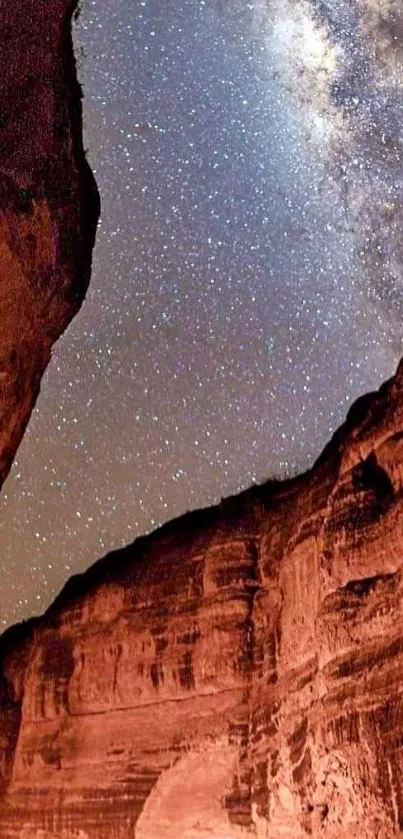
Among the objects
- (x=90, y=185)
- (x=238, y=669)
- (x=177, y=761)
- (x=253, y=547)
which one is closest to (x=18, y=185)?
(x=90, y=185)

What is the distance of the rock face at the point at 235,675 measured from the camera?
6.34 m

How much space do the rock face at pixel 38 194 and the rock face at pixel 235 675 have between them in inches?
101

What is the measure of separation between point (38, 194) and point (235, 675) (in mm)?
4417

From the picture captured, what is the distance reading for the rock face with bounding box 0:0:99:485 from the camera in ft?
22.8

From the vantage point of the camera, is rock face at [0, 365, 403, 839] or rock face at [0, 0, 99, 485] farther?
rock face at [0, 0, 99, 485]

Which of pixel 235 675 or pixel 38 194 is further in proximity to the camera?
pixel 235 675

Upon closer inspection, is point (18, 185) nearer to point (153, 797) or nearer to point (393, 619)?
point (393, 619)

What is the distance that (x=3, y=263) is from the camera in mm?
7227

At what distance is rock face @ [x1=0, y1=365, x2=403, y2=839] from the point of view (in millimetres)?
6336

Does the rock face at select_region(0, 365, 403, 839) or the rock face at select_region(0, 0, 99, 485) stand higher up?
the rock face at select_region(0, 0, 99, 485)

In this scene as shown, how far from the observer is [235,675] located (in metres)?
8.37

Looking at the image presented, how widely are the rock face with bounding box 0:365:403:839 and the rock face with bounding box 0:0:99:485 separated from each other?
2570 millimetres

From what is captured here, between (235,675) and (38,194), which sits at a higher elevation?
(38,194)

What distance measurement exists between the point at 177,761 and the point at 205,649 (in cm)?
102
